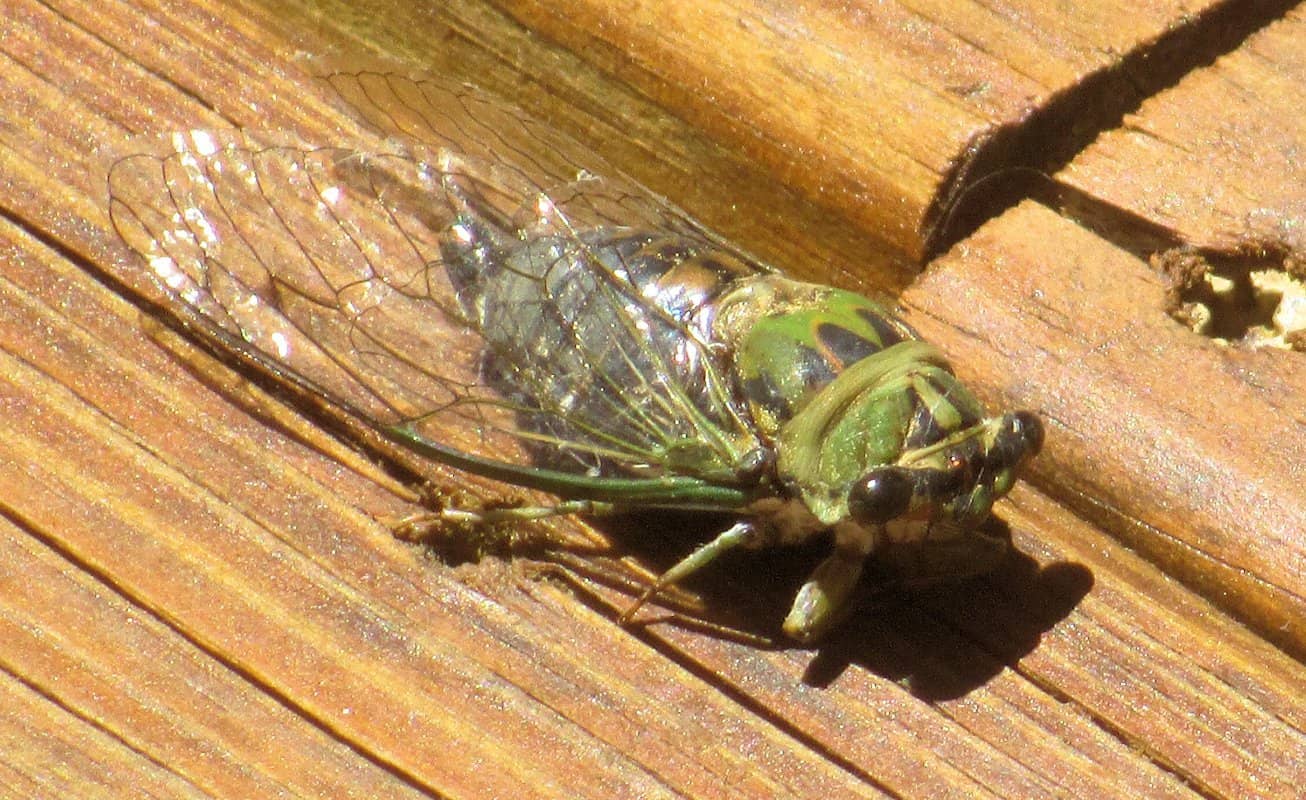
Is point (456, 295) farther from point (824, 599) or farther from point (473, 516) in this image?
point (824, 599)

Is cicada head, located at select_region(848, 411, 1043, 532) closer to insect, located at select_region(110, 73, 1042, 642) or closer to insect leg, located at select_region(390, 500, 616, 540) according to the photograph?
insect, located at select_region(110, 73, 1042, 642)

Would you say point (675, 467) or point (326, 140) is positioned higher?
point (326, 140)

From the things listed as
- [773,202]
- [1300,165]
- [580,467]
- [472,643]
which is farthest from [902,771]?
[1300,165]

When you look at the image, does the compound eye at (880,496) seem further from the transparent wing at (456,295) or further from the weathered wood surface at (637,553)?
the transparent wing at (456,295)

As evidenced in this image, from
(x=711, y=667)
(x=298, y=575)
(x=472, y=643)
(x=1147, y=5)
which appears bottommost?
(x=711, y=667)

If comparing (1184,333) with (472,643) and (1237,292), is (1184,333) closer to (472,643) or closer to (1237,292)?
(1237,292)

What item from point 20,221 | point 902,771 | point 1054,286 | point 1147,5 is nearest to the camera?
point 902,771

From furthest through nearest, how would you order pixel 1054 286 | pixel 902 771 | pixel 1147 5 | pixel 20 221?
pixel 1147 5 < pixel 1054 286 < pixel 20 221 < pixel 902 771
